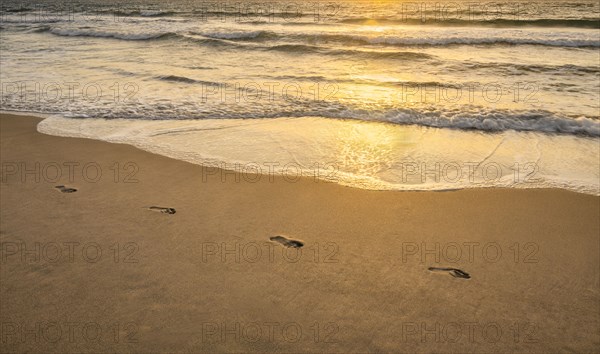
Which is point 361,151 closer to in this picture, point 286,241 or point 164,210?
point 286,241

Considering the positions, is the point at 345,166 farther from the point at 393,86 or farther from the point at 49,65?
the point at 49,65

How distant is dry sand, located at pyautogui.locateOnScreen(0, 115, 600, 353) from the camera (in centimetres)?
262

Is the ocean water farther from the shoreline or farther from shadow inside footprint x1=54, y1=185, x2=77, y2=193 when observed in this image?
shadow inside footprint x1=54, y1=185, x2=77, y2=193

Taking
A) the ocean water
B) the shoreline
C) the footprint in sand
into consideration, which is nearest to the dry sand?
the footprint in sand

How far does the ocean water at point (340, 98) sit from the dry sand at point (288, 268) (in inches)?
25.9

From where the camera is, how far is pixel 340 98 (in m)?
7.89

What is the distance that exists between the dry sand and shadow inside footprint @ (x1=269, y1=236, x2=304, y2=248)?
64 millimetres

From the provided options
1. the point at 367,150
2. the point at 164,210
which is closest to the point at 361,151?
the point at 367,150

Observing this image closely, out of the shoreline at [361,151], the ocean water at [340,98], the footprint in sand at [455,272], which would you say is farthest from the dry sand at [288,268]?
the ocean water at [340,98]

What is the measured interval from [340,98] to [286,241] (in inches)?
187

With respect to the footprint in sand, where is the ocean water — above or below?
above

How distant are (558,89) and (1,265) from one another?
9.24m

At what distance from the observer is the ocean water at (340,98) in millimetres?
5199

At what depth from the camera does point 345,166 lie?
5035 millimetres
